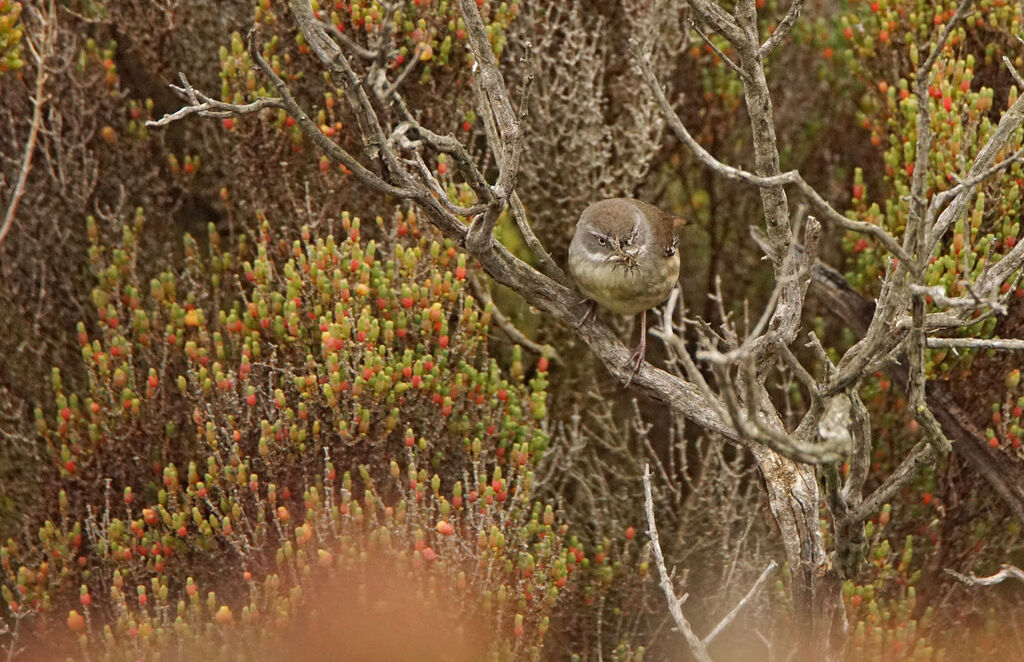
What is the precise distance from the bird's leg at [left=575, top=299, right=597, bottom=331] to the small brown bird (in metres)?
0.13

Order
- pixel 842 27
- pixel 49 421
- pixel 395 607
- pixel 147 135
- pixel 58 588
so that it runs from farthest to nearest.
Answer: pixel 842 27
pixel 147 135
pixel 49 421
pixel 58 588
pixel 395 607

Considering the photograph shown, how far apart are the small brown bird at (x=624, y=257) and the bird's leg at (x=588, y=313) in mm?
126

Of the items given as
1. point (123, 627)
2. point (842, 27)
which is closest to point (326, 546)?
point (123, 627)

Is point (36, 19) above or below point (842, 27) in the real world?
below

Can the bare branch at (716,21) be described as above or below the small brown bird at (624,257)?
above

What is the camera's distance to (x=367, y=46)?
Answer: 6414mm

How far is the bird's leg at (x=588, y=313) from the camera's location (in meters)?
4.53

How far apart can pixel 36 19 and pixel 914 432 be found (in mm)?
5878

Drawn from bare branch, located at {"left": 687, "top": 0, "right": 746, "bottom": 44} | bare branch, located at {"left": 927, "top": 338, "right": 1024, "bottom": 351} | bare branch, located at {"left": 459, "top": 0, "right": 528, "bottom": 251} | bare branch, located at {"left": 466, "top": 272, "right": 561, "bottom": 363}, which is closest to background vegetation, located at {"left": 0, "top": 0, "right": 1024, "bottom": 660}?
bare branch, located at {"left": 466, "top": 272, "right": 561, "bottom": 363}

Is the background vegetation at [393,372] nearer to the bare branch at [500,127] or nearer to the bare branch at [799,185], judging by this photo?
the bare branch at [500,127]

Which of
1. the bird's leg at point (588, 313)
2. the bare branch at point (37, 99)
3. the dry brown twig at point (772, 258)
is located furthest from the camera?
the bare branch at point (37, 99)

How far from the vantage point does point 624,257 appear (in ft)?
16.6

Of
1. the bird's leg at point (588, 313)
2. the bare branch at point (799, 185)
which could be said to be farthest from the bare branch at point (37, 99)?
the bare branch at point (799, 185)

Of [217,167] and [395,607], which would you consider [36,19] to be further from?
[395,607]
